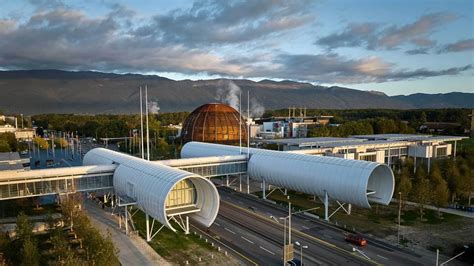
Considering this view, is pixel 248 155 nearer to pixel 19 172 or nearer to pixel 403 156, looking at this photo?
pixel 19 172

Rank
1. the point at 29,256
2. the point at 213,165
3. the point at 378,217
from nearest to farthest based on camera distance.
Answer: the point at 29,256 < the point at 378,217 < the point at 213,165

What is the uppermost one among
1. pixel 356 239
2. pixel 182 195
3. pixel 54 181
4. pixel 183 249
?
pixel 54 181

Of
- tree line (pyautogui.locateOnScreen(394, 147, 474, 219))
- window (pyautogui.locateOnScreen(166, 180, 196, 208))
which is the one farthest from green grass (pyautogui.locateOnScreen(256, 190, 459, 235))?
window (pyautogui.locateOnScreen(166, 180, 196, 208))

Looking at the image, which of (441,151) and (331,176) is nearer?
(331,176)

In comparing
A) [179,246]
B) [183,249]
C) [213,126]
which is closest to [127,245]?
[179,246]

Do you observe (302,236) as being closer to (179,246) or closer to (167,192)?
(179,246)

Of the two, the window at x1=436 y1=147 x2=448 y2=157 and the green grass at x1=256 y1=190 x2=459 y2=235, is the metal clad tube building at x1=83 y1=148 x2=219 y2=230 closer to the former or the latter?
the green grass at x1=256 y1=190 x2=459 y2=235
